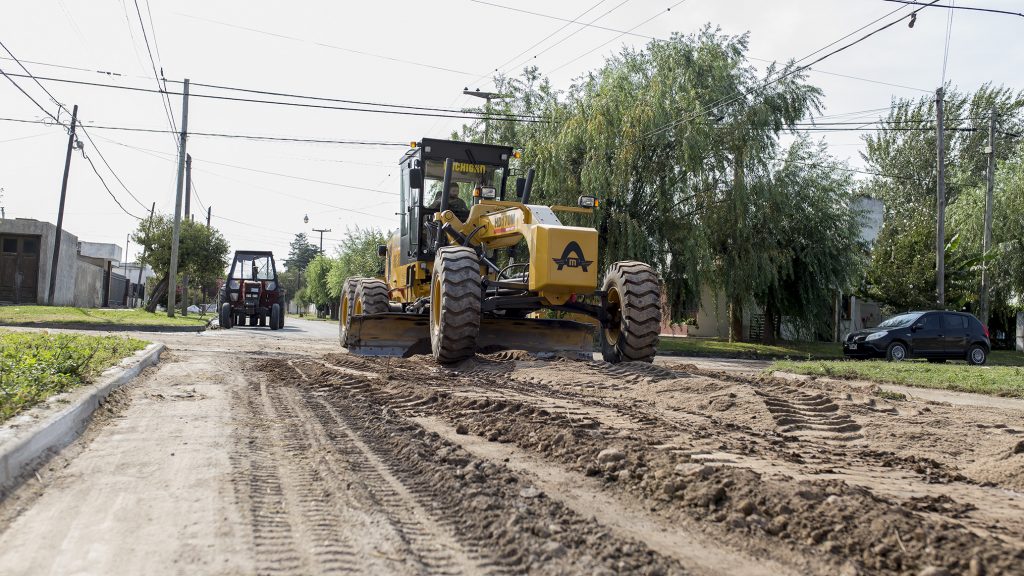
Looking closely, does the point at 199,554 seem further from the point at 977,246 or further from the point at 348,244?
the point at 348,244

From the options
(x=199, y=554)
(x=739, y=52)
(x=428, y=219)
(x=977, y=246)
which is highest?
(x=739, y=52)

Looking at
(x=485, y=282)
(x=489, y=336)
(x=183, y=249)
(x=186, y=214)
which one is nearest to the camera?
(x=485, y=282)

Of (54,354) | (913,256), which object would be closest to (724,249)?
(913,256)

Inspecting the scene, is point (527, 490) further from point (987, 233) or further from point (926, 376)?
point (987, 233)

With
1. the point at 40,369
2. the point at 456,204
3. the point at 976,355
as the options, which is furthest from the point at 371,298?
the point at 976,355

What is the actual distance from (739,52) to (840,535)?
24.5 metres

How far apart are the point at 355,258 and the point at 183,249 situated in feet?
70.0

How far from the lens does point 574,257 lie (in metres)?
10.1

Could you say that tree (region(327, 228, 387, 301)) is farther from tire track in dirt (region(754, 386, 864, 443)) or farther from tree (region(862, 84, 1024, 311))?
tire track in dirt (region(754, 386, 864, 443))

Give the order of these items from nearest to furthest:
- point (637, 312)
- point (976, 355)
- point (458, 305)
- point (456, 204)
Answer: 1. point (458, 305)
2. point (637, 312)
3. point (456, 204)
4. point (976, 355)

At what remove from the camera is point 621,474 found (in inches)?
169

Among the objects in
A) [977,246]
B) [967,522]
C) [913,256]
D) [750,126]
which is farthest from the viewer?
[977,246]

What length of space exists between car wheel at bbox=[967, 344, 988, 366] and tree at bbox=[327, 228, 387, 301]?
3796 cm

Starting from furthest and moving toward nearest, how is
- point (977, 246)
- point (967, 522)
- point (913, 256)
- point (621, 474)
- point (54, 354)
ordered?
1. point (977, 246)
2. point (913, 256)
3. point (54, 354)
4. point (621, 474)
5. point (967, 522)
